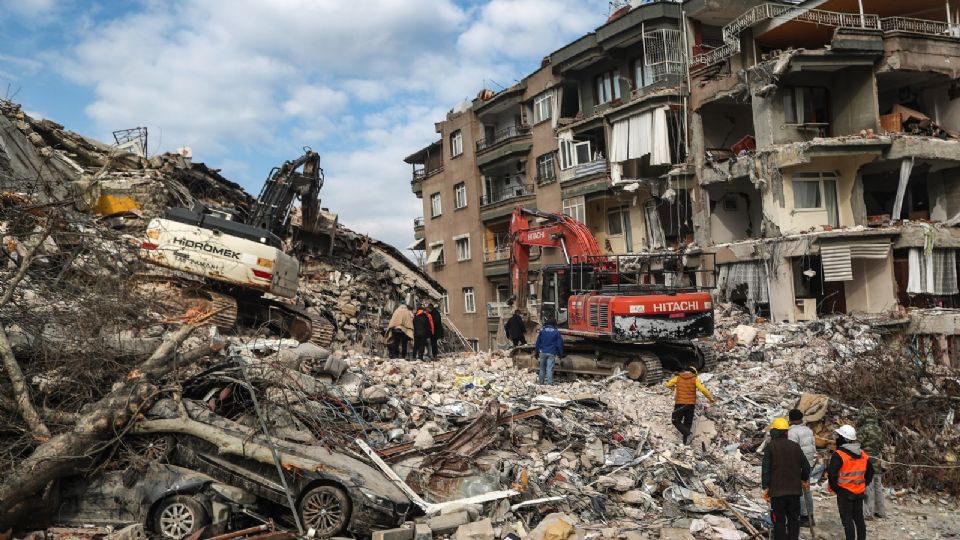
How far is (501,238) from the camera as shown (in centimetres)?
3375

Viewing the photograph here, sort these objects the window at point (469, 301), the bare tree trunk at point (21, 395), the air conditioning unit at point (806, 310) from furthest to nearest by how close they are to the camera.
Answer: the window at point (469, 301)
the air conditioning unit at point (806, 310)
the bare tree trunk at point (21, 395)

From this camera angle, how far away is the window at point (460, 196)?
1382 inches

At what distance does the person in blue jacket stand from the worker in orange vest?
707cm

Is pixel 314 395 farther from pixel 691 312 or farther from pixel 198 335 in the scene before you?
pixel 691 312

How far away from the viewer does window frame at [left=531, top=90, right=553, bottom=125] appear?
29438mm

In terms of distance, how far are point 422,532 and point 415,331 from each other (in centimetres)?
1004

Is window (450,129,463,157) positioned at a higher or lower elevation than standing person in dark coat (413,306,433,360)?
higher

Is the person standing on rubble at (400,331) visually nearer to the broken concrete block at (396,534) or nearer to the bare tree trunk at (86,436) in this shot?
the bare tree trunk at (86,436)

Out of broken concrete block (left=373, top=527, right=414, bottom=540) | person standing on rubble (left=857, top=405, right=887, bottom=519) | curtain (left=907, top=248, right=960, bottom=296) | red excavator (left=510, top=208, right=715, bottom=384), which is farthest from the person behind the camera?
curtain (left=907, top=248, right=960, bottom=296)

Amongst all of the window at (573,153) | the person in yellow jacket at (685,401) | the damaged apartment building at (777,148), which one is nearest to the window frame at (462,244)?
the damaged apartment building at (777,148)

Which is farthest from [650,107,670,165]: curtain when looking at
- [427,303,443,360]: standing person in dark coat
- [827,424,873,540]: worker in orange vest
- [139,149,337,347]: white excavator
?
[827,424,873,540]: worker in orange vest

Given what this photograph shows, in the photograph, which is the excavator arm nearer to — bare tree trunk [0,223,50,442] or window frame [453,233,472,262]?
bare tree trunk [0,223,50,442]

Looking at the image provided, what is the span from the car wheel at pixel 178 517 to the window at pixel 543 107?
24.6m

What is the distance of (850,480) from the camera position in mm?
7195
